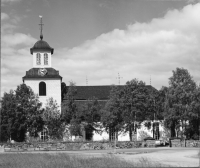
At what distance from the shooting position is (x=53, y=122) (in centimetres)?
5828

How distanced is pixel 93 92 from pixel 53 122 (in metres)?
14.8

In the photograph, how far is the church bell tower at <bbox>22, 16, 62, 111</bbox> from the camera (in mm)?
64688

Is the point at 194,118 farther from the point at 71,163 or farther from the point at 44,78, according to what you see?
the point at 71,163

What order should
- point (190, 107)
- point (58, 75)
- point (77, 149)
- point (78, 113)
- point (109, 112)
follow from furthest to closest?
1. point (58, 75)
2. point (78, 113)
3. point (109, 112)
4. point (190, 107)
5. point (77, 149)

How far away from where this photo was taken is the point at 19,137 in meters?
57.6

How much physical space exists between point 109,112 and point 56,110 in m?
9.02

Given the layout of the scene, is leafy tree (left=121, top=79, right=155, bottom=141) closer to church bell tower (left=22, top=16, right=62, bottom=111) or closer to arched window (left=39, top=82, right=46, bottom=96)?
church bell tower (left=22, top=16, right=62, bottom=111)

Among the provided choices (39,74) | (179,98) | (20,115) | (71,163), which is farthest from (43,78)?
(71,163)

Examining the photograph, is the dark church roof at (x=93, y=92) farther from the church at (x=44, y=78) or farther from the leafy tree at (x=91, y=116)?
the leafy tree at (x=91, y=116)

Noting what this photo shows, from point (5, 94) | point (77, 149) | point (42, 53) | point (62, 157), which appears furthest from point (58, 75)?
point (62, 157)

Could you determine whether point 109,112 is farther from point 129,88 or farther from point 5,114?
point 5,114

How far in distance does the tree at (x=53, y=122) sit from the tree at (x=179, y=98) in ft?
52.0

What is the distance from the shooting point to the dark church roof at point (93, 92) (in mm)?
69375

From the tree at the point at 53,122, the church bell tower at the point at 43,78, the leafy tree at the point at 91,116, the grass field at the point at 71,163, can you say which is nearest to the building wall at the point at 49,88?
the church bell tower at the point at 43,78
